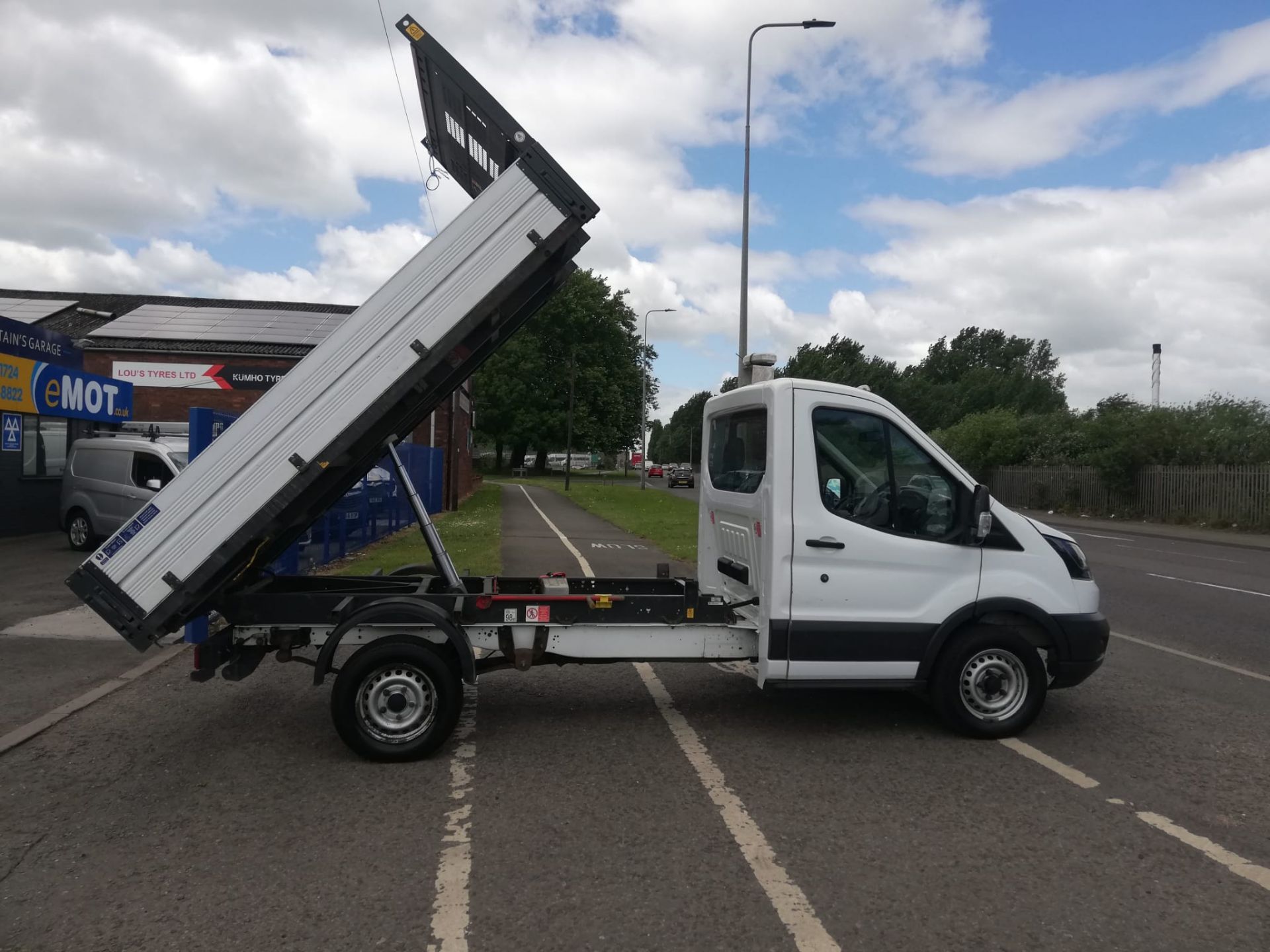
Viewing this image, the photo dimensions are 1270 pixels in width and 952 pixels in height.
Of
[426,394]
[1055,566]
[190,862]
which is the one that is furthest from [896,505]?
[190,862]

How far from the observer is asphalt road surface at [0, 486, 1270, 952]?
356cm

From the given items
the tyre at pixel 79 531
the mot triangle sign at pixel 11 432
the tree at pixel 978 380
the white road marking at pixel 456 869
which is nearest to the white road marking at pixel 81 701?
the white road marking at pixel 456 869

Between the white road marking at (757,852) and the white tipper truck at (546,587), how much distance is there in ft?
1.94

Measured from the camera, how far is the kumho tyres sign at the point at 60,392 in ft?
54.2

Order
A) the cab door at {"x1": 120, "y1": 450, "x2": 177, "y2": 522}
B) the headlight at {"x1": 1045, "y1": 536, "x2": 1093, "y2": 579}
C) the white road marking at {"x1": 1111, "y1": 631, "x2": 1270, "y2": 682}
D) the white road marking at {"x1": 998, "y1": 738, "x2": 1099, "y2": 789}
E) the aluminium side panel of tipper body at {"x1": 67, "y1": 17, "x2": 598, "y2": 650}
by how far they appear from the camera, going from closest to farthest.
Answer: the aluminium side panel of tipper body at {"x1": 67, "y1": 17, "x2": 598, "y2": 650}, the white road marking at {"x1": 998, "y1": 738, "x2": 1099, "y2": 789}, the headlight at {"x1": 1045, "y1": 536, "x2": 1093, "y2": 579}, the white road marking at {"x1": 1111, "y1": 631, "x2": 1270, "y2": 682}, the cab door at {"x1": 120, "y1": 450, "x2": 177, "y2": 522}

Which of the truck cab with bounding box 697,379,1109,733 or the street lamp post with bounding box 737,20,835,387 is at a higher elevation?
the street lamp post with bounding box 737,20,835,387

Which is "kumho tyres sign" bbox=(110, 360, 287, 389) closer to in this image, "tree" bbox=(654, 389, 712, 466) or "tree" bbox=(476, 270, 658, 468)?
"tree" bbox=(476, 270, 658, 468)

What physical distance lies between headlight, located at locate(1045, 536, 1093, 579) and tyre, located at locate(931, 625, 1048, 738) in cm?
56

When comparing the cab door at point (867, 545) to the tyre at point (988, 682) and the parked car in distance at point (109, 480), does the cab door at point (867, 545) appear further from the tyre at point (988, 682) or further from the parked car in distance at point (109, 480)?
the parked car in distance at point (109, 480)

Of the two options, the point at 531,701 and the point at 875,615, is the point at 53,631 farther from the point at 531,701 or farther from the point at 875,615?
the point at 875,615

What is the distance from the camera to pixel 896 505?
575cm

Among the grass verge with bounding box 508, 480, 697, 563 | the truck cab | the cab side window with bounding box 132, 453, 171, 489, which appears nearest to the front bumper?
the truck cab

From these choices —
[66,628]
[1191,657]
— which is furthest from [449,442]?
[1191,657]

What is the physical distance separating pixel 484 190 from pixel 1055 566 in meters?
3.99
